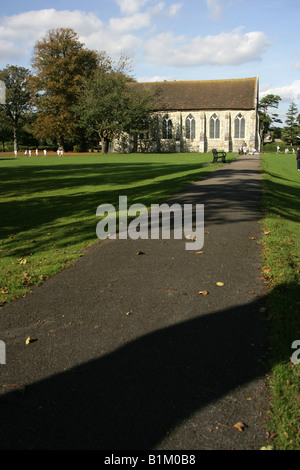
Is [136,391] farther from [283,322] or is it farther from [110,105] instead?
[110,105]

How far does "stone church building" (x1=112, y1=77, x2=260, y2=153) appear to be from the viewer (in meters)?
67.6

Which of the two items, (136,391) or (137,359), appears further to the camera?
(137,359)

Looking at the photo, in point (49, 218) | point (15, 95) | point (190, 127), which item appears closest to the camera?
point (49, 218)

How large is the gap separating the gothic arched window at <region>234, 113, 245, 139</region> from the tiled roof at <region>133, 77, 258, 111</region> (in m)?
1.76

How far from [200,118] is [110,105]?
1861cm

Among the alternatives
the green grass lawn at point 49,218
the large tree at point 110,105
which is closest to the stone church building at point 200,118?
the large tree at point 110,105

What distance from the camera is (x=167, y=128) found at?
233 ft

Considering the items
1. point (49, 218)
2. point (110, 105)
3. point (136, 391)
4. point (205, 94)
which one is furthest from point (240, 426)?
point (205, 94)

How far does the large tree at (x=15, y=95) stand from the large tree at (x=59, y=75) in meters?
19.0

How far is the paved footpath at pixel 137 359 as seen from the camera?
9.52ft

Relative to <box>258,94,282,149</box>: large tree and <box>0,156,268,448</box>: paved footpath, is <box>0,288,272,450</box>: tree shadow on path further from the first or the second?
<box>258,94,282,149</box>: large tree

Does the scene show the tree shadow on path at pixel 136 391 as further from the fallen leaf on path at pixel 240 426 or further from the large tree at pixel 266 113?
the large tree at pixel 266 113

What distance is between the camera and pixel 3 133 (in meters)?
81.2
